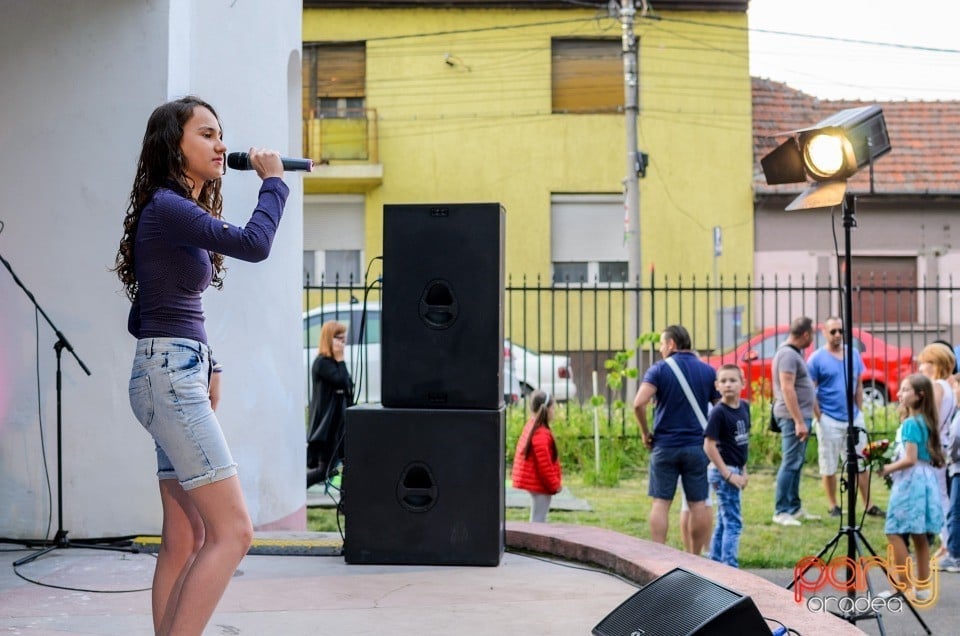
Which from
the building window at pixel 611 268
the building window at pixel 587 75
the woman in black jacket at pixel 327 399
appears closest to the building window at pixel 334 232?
the building window at pixel 587 75

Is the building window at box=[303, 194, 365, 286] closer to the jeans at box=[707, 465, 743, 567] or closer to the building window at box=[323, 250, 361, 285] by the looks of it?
the building window at box=[323, 250, 361, 285]

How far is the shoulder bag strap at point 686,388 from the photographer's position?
7582 mm

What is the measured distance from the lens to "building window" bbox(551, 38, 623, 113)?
20.6 metres

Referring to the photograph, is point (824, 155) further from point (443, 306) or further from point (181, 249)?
point (181, 249)

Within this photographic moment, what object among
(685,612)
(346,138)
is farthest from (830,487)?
(346,138)

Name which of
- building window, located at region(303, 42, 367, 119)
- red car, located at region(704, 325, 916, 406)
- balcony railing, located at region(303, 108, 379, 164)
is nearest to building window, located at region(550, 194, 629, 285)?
balcony railing, located at region(303, 108, 379, 164)

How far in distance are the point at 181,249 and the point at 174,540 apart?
0.90 metres

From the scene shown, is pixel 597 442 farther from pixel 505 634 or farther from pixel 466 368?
pixel 505 634

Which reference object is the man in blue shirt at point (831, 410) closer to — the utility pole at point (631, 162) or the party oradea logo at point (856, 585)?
the party oradea logo at point (856, 585)

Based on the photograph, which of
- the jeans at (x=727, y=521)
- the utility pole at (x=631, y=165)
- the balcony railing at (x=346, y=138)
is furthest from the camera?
the balcony railing at (x=346, y=138)

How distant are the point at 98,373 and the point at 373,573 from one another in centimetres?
176

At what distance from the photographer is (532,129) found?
20438mm

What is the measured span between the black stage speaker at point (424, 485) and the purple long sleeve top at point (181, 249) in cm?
206

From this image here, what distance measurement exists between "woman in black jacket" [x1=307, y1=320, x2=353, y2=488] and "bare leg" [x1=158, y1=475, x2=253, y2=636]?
223 inches
